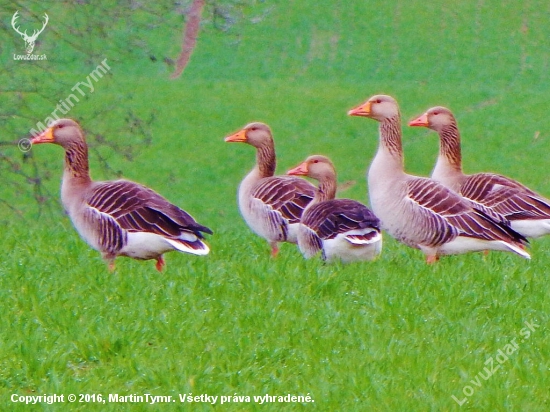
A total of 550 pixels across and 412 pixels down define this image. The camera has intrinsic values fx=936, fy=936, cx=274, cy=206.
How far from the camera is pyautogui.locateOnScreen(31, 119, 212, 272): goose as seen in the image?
8.23 meters

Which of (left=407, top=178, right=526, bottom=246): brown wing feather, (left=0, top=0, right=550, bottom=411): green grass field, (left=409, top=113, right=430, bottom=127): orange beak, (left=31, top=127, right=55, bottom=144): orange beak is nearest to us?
(left=0, top=0, right=550, bottom=411): green grass field

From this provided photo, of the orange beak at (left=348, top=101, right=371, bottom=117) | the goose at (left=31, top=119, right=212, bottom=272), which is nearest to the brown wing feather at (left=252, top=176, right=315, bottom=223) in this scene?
the orange beak at (left=348, top=101, right=371, bottom=117)

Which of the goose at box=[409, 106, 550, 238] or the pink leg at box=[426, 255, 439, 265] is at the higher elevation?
the goose at box=[409, 106, 550, 238]

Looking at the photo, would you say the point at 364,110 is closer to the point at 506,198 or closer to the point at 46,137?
the point at 506,198

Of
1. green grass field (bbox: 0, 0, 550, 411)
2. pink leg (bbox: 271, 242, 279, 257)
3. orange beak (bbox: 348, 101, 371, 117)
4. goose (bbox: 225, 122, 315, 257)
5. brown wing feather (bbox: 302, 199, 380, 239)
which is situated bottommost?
pink leg (bbox: 271, 242, 279, 257)

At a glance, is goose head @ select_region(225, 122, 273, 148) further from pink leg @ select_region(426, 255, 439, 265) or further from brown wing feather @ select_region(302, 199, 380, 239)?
pink leg @ select_region(426, 255, 439, 265)

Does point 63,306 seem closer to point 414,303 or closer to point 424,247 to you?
point 414,303

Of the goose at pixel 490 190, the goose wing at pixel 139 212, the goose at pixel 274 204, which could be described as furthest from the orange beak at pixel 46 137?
the goose at pixel 490 190

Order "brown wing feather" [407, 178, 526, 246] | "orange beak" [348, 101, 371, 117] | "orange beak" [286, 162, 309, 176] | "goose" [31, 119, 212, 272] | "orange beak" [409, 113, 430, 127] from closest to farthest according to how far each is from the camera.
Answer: "goose" [31, 119, 212, 272]
"brown wing feather" [407, 178, 526, 246]
"orange beak" [286, 162, 309, 176]
"orange beak" [348, 101, 371, 117]
"orange beak" [409, 113, 430, 127]

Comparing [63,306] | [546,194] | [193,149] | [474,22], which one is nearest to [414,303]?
[63,306]

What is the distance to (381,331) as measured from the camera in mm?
6609

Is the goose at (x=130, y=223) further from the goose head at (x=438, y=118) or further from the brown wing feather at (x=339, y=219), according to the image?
the goose head at (x=438, y=118)

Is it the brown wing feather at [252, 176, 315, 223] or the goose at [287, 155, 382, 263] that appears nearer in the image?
the goose at [287, 155, 382, 263]

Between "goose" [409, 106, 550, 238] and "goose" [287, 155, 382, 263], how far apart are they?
201 centimetres
